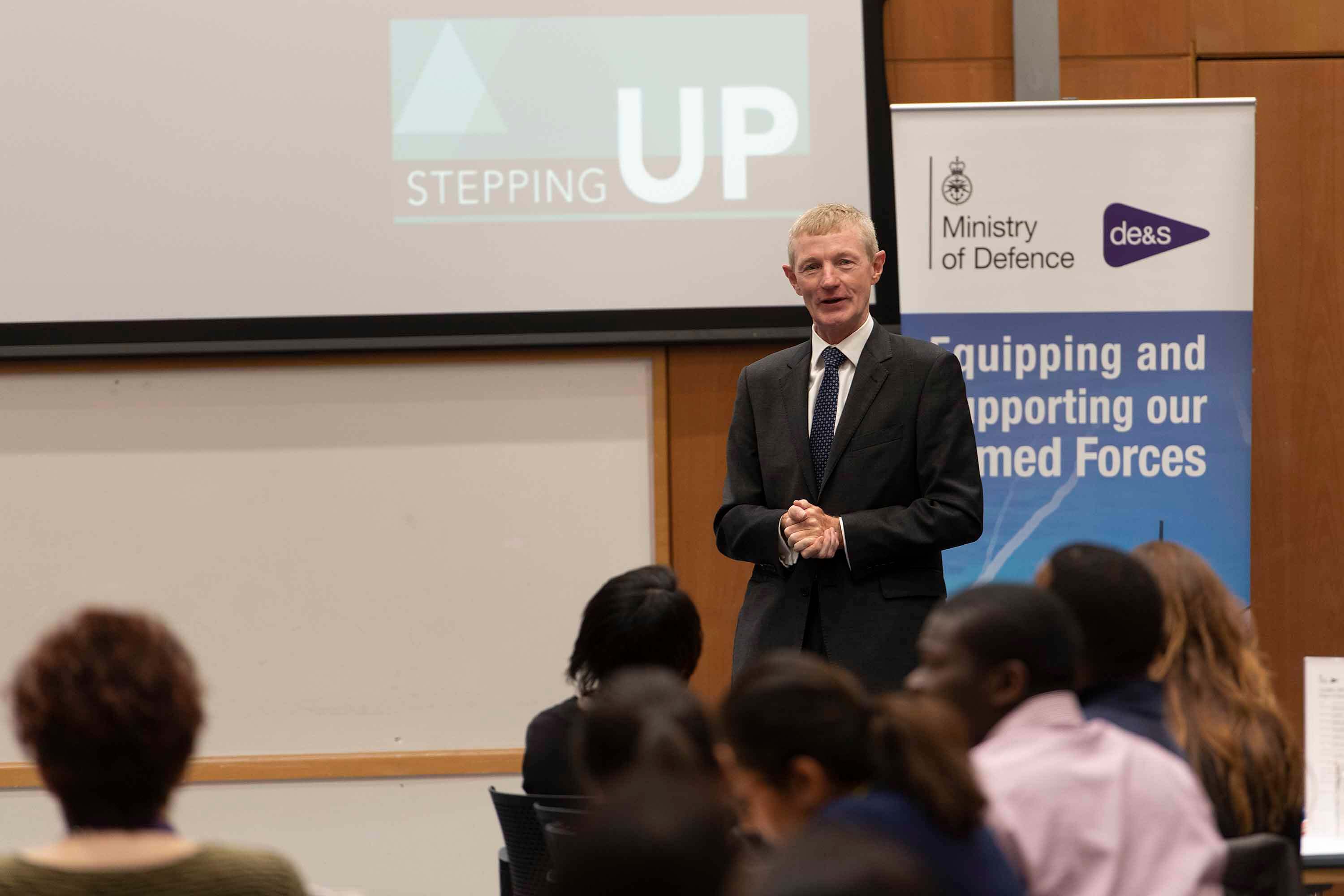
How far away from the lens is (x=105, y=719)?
3.91 ft

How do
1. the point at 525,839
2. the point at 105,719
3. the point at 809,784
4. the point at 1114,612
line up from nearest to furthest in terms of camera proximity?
1. the point at 105,719
2. the point at 809,784
3. the point at 1114,612
4. the point at 525,839

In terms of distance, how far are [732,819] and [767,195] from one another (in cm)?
275

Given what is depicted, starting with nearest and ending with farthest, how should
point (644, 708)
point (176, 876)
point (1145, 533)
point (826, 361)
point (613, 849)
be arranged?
1. point (613, 849)
2. point (176, 876)
3. point (644, 708)
4. point (826, 361)
5. point (1145, 533)

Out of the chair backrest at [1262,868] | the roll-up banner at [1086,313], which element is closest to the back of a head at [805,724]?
the chair backrest at [1262,868]

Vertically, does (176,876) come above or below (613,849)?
below

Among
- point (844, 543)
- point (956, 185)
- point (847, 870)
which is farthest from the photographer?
point (956, 185)

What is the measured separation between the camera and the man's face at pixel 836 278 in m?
2.71

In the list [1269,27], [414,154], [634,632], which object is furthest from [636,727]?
[1269,27]

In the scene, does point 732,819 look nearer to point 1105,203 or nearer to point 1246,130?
point 1105,203

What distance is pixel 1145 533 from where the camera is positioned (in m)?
3.58

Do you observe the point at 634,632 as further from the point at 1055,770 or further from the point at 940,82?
the point at 940,82

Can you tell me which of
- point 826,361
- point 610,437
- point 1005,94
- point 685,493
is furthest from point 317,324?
point 1005,94

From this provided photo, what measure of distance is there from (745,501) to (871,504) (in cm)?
29

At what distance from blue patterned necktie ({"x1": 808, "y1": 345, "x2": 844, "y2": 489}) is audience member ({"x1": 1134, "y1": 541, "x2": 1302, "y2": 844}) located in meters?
0.80
